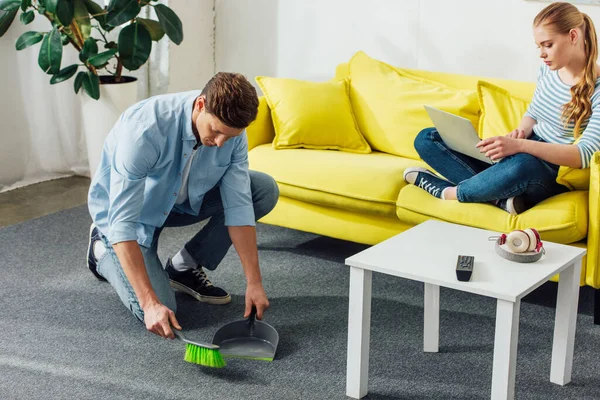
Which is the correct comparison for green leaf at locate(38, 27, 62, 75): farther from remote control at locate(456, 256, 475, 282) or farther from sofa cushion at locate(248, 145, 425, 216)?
remote control at locate(456, 256, 475, 282)

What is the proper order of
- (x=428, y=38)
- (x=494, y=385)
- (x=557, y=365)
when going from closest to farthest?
1. (x=494, y=385)
2. (x=557, y=365)
3. (x=428, y=38)

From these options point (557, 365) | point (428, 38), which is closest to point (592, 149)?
point (557, 365)

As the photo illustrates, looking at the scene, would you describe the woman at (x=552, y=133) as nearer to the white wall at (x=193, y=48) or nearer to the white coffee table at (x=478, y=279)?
the white coffee table at (x=478, y=279)

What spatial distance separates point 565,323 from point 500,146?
674mm

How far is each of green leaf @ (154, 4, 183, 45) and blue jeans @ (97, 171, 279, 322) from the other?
1375 millimetres

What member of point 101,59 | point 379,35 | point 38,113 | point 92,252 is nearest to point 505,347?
point 92,252

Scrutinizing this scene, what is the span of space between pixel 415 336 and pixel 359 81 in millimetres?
1341

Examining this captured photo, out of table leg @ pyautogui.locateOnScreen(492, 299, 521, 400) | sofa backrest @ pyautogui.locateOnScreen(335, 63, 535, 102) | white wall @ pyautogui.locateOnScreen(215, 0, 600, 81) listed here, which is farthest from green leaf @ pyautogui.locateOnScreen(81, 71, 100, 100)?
table leg @ pyautogui.locateOnScreen(492, 299, 521, 400)

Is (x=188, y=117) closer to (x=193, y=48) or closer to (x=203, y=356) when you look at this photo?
(x=203, y=356)

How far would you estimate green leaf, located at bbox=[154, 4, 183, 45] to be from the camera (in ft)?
12.7

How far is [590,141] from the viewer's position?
255 centimetres

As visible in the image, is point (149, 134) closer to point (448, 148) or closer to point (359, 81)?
point (448, 148)

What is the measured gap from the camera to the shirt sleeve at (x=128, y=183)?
2197 mm

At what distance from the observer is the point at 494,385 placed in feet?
6.19
